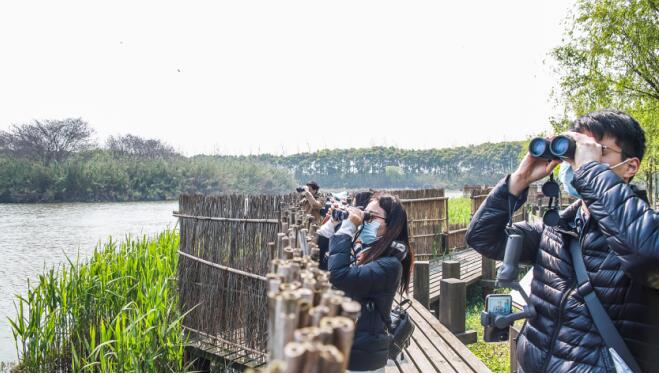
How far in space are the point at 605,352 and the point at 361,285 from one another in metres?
1.28

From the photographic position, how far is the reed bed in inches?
201

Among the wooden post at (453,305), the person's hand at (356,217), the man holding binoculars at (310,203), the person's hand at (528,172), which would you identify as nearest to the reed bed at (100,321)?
the man holding binoculars at (310,203)

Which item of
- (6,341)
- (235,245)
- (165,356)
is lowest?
(6,341)

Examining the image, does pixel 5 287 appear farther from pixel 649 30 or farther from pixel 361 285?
pixel 649 30

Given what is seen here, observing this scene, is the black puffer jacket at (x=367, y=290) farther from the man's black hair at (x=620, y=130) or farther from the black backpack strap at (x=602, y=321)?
the man's black hair at (x=620, y=130)

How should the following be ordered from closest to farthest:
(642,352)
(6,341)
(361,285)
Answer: (642,352) → (361,285) → (6,341)

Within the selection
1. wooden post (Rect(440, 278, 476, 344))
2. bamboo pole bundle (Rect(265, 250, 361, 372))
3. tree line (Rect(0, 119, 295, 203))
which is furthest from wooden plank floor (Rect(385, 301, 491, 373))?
tree line (Rect(0, 119, 295, 203))

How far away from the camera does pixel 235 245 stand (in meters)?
5.33

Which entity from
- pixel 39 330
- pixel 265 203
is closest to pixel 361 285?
pixel 265 203

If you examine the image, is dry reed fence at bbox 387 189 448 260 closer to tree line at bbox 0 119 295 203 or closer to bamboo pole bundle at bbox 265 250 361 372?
bamboo pole bundle at bbox 265 250 361 372

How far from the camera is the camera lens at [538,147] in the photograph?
6.41 ft

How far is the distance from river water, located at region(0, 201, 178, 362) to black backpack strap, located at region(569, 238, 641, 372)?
6685 millimetres

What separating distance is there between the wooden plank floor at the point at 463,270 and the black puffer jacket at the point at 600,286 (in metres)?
5.26

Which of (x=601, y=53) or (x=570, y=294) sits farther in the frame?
(x=601, y=53)
